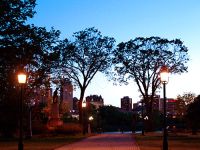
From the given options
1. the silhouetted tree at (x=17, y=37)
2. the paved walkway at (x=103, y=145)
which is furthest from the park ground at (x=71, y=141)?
the silhouetted tree at (x=17, y=37)

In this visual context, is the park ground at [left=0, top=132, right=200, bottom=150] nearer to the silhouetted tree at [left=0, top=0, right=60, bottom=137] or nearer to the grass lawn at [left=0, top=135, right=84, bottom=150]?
the grass lawn at [left=0, top=135, right=84, bottom=150]

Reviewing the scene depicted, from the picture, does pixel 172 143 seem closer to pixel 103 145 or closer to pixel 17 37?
pixel 103 145

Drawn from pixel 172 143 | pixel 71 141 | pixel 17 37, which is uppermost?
pixel 17 37

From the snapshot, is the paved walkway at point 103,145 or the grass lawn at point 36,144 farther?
the grass lawn at point 36,144

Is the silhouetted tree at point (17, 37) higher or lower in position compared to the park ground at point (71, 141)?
higher

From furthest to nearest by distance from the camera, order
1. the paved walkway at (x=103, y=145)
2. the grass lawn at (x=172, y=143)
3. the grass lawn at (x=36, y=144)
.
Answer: the grass lawn at (x=172, y=143)
the grass lawn at (x=36, y=144)
the paved walkway at (x=103, y=145)

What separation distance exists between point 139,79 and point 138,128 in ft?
224

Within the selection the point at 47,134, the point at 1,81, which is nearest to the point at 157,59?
the point at 47,134

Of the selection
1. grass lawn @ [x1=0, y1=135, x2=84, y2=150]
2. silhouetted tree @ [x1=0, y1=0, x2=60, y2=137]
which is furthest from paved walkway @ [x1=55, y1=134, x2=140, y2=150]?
silhouetted tree @ [x1=0, y1=0, x2=60, y2=137]

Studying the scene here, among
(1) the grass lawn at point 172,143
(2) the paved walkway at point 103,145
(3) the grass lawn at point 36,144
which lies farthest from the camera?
(1) the grass lawn at point 172,143

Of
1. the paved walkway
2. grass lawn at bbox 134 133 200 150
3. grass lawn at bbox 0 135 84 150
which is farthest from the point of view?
grass lawn at bbox 134 133 200 150

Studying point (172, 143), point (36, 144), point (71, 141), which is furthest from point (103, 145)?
point (71, 141)

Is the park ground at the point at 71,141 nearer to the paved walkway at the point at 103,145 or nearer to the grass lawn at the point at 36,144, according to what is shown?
the grass lawn at the point at 36,144

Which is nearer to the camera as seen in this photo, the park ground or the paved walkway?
the paved walkway
